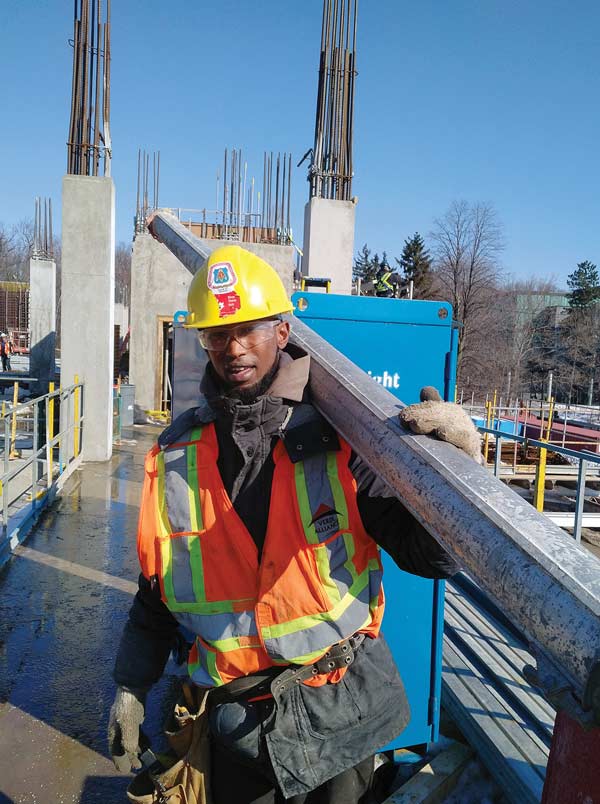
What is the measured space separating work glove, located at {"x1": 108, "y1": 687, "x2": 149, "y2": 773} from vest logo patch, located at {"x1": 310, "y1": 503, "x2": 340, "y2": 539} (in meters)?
0.92

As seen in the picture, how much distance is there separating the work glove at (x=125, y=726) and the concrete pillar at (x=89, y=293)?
892cm

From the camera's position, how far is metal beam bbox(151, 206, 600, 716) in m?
0.97

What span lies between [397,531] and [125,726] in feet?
3.78

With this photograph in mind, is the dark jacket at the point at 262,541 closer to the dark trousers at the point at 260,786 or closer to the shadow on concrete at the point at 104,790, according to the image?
the dark trousers at the point at 260,786

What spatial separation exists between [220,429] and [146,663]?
84 centimetres

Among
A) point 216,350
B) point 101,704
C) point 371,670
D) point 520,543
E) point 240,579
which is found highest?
point 216,350

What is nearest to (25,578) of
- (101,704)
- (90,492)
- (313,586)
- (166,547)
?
(101,704)

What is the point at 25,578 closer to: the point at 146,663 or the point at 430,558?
the point at 146,663

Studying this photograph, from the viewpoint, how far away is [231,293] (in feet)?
6.56

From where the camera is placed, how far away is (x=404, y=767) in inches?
124

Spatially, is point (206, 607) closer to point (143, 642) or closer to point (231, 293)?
point (143, 642)

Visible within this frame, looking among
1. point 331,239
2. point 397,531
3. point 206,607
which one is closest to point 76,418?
point 331,239

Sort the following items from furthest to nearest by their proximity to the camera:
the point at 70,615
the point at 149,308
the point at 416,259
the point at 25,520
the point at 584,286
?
the point at 584,286
the point at 416,259
the point at 149,308
the point at 25,520
the point at 70,615

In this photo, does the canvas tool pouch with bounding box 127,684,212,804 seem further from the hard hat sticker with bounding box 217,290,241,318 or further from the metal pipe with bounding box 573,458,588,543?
the metal pipe with bounding box 573,458,588,543
